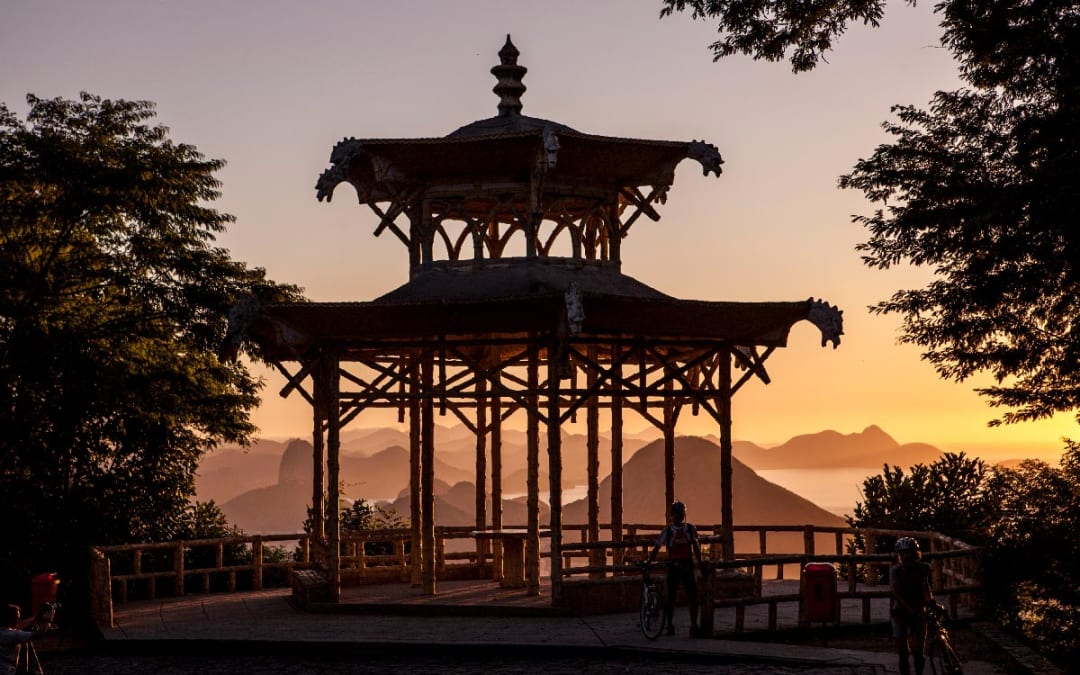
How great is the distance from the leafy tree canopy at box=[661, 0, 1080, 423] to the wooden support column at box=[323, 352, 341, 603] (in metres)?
8.09

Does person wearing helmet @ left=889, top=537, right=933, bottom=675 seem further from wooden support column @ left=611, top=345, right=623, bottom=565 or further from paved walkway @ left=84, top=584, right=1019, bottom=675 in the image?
wooden support column @ left=611, top=345, right=623, bottom=565

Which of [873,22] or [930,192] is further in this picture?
[930,192]

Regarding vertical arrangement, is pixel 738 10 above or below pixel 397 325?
above

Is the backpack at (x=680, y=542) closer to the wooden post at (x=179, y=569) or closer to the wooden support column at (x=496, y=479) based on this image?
the wooden support column at (x=496, y=479)

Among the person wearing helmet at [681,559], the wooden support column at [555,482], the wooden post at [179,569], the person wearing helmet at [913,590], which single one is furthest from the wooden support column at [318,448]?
the person wearing helmet at [913,590]

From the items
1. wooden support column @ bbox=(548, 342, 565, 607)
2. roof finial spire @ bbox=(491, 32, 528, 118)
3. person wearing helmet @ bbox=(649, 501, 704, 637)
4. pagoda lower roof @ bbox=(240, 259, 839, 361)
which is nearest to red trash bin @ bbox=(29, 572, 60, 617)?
pagoda lower roof @ bbox=(240, 259, 839, 361)

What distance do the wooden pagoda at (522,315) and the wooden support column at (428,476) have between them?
0.04 meters

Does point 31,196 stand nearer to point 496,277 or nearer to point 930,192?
point 496,277

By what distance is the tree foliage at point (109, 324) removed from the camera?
3112 cm

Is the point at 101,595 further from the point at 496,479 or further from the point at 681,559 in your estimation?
the point at 681,559

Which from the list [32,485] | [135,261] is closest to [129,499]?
[32,485]

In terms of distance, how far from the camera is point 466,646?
61.0 feet

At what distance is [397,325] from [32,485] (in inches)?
456

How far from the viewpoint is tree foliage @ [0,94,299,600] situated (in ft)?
102
